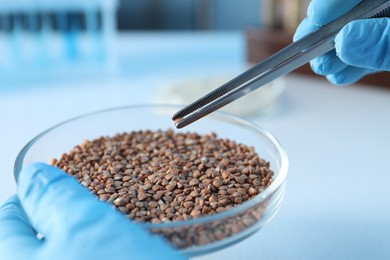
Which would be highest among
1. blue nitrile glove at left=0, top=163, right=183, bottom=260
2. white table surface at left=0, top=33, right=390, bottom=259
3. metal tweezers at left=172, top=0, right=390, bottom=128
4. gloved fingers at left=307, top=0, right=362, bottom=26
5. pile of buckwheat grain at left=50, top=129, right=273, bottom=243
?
gloved fingers at left=307, top=0, right=362, bottom=26

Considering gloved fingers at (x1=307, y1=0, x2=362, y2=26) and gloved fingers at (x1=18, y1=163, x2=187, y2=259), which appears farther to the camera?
gloved fingers at (x1=307, y1=0, x2=362, y2=26)

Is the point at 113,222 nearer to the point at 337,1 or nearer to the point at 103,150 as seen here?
the point at 103,150

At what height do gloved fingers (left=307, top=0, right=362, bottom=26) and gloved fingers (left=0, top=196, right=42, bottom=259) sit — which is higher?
gloved fingers (left=307, top=0, right=362, bottom=26)

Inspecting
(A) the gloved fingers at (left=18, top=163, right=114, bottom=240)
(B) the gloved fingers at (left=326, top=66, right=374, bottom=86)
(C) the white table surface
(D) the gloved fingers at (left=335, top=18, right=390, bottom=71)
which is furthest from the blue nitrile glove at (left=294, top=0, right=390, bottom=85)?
(A) the gloved fingers at (left=18, top=163, right=114, bottom=240)

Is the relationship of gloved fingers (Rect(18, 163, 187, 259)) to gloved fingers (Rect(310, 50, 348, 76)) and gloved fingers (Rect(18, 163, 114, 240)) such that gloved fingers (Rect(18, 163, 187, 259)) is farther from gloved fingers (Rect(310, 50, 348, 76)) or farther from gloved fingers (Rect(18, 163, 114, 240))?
gloved fingers (Rect(310, 50, 348, 76))

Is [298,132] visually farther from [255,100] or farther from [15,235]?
[15,235]

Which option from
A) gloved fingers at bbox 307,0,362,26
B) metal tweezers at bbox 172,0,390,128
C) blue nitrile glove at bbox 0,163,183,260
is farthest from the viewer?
gloved fingers at bbox 307,0,362,26
